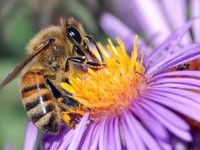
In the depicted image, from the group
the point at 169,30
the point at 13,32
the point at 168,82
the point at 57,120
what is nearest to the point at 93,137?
the point at 57,120


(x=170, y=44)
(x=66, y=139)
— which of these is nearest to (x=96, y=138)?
(x=66, y=139)

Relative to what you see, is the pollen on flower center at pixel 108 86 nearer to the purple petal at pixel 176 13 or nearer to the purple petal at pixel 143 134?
the purple petal at pixel 143 134

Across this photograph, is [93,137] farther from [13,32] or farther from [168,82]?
[13,32]

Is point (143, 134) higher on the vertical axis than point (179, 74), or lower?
lower

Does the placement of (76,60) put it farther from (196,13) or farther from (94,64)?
(196,13)

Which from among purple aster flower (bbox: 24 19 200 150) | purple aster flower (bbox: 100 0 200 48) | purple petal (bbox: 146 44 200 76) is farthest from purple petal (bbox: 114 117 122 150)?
purple aster flower (bbox: 100 0 200 48)

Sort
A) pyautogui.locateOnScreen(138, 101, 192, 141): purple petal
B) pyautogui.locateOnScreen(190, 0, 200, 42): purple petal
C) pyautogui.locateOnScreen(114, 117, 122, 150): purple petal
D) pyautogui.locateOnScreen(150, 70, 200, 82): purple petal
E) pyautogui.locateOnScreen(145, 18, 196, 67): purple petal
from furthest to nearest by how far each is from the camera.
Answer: pyautogui.locateOnScreen(190, 0, 200, 42): purple petal, pyautogui.locateOnScreen(145, 18, 196, 67): purple petal, pyautogui.locateOnScreen(150, 70, 200, 82): purple petal, pyautogui.locateOnScreen(114, 117, 122, 150): purple petal, pyautogui.locateOnScreen(138, 101, 192, 141): purple petal

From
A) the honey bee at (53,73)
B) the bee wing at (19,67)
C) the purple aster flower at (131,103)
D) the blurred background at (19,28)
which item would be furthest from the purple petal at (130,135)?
the blurred background at (19,28)

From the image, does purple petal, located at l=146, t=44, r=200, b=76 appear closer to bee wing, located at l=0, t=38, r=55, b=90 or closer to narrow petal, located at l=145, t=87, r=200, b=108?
narrow petal, located at l=145, t=87, r=200, b=108
